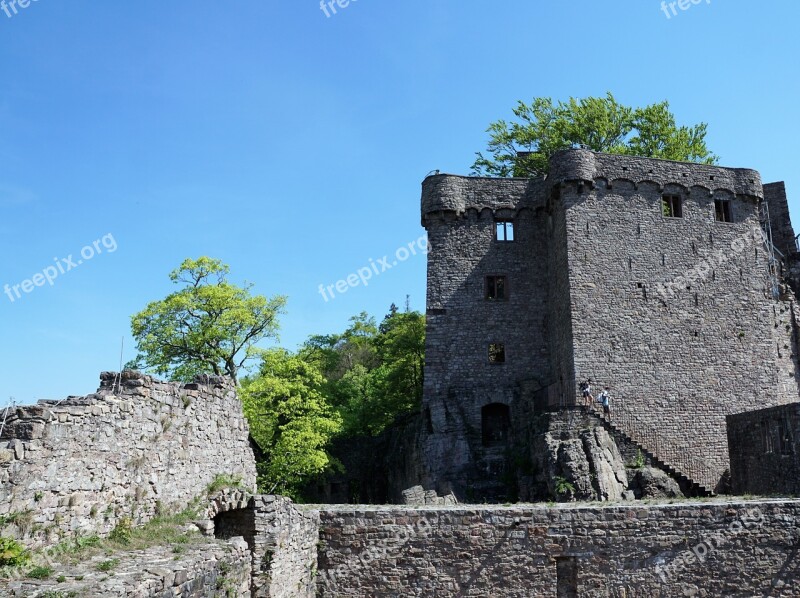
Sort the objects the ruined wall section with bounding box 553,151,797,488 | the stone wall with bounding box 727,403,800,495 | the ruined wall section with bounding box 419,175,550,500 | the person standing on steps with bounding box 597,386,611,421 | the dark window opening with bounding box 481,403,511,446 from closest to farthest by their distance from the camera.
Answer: the stone wall with bounding box 727,403,800,495 → the person standing on steps with bounding box 597,386,611,421 → the ruined wall section with bounding box 553,151,797,488 → the ruined wall section with bounding box 419,175,550,500 → the dark window opening with bounding box 481,403,511,446

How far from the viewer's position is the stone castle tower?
28094 millimetres

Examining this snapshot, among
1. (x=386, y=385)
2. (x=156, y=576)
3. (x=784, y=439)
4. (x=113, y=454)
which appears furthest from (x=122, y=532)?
(x=386, y=385)

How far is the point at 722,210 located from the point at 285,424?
776 inches

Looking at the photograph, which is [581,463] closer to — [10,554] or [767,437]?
[767,437]

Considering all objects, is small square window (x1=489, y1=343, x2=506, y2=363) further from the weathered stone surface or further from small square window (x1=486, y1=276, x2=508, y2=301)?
the weathered stone surface

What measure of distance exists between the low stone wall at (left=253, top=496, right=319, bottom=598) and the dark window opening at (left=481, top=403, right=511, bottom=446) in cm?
1735

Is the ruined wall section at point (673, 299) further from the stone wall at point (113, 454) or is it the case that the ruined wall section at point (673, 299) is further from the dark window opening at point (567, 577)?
the stone wall at point (113, 454)

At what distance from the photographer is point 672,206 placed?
1206 inches

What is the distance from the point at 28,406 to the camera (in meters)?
8.27

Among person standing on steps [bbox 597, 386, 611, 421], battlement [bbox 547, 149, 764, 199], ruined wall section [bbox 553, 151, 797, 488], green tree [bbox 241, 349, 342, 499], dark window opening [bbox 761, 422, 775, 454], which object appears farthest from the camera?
battlement [bbox 547, 149, 764, 199]

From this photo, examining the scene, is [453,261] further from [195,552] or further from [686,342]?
[195,552]

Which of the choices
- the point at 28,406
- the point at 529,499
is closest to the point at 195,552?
the point at 28,406

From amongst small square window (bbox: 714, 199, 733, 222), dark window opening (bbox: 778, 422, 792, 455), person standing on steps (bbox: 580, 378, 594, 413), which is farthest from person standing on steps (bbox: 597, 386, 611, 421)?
small square window (bbox: 714, 199, 733, 222)

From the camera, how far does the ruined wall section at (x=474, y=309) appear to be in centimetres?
3036
